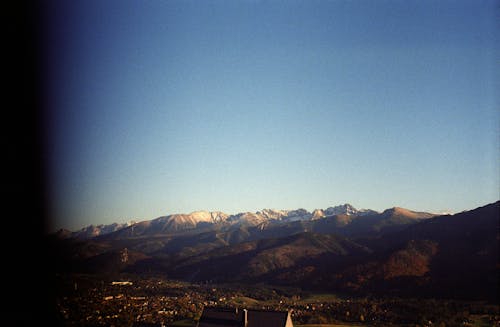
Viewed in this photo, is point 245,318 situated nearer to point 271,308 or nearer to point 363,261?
point 271,308

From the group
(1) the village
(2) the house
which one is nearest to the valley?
(1) the village

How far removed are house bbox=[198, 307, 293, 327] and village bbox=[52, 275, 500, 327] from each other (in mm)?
3160

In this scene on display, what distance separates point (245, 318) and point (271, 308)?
24.7 metres

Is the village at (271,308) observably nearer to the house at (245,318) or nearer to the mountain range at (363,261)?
the house at (245,318)

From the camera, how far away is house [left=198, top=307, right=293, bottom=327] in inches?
904

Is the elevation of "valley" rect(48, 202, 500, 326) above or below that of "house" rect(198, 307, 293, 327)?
below

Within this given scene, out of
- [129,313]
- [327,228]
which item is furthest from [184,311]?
[327,228]

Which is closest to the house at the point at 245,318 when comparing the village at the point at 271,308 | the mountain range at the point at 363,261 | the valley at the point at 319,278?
the village at the point at 271,308

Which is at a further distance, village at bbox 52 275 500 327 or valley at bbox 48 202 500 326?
valley at bbox 48 202 500 326

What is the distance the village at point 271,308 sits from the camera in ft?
86.7

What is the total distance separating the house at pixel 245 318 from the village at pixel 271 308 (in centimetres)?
316

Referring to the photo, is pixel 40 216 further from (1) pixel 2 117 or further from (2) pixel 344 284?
(2) pixel 344 284

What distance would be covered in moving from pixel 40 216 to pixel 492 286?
62213 millimetres

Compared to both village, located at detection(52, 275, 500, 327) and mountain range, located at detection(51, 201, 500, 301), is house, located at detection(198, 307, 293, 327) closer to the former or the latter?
village, located at detection(52, 275, 500, 327)
